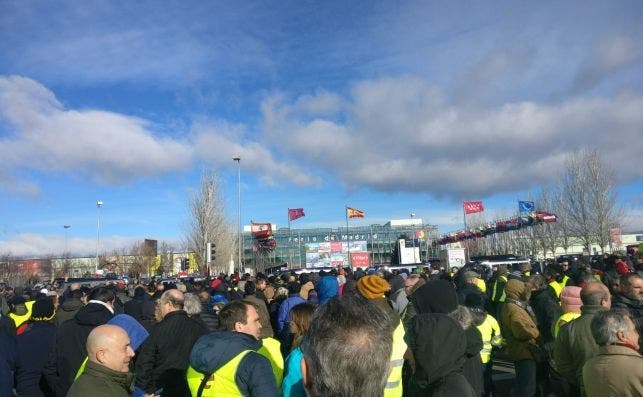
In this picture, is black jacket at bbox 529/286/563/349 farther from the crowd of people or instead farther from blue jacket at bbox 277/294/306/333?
blue jacket at bbox 277/294/306/333

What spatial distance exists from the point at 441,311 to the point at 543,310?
356 cm

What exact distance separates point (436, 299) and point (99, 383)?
289 cm

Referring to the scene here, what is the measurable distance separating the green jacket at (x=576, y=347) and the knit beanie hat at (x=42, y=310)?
614 centimetres

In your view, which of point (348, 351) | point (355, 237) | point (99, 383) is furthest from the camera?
point (355, 237)

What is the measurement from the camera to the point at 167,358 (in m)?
4.70

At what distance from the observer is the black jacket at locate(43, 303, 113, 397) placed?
538cm

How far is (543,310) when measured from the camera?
23.3 feet

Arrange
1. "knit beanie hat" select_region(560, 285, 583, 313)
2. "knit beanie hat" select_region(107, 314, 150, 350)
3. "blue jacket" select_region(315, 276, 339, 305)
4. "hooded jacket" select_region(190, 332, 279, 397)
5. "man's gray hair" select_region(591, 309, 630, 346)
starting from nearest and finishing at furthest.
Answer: "hooded jacket" select_region(190, 332, 279, 397) < "man's gray hair" select_region(591, 309, 630, 346) < "knit beanie hat" select_region(107, 314, 150, 350) < "knit beanie hat" select_region(560, 285, 583, 313) < "blue jacket" select_region(315, 276, 339, 305)

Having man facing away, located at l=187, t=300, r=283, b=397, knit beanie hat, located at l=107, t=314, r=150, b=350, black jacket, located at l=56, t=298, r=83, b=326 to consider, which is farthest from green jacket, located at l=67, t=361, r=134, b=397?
black jacket, located at l=56, t=298, r=83, b=326

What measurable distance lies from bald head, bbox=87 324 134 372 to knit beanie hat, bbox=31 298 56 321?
3258mm

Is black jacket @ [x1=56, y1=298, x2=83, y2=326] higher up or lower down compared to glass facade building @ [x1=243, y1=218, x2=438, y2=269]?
lower down

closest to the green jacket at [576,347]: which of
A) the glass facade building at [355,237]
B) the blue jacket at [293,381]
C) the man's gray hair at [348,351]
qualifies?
the blue jacket at [293,381]

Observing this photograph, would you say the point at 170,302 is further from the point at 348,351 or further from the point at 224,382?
the point at 348,351

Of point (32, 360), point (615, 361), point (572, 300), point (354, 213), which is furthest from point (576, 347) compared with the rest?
point (354, 213)
